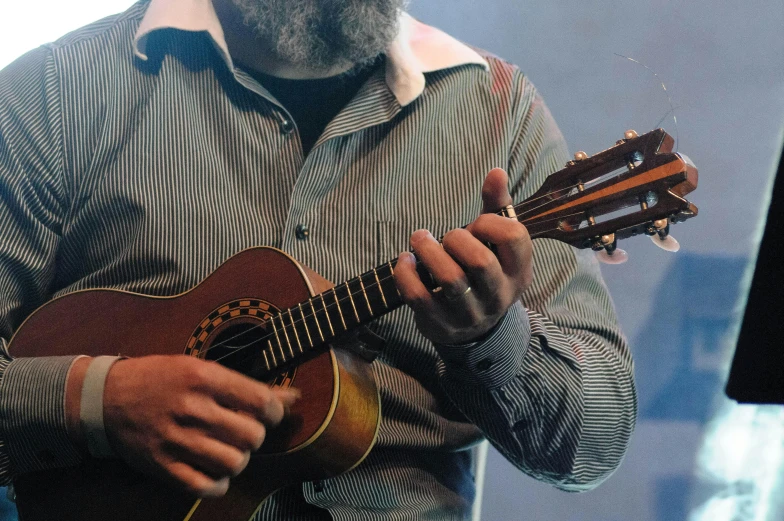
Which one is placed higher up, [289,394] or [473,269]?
[473,269]

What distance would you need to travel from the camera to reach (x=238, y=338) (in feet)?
3.66

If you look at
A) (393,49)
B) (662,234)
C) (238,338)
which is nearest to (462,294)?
(662,234)

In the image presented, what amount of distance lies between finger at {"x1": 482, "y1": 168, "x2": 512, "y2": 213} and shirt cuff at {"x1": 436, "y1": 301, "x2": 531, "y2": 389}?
0.17m

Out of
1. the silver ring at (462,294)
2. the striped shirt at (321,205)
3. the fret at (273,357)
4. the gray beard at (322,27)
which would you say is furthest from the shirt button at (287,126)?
the silver ring at (462,294)

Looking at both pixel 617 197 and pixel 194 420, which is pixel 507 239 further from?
pixel 194 420

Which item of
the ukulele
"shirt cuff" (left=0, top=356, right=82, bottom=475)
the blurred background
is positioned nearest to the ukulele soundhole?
the ukulele

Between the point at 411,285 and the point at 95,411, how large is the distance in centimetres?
55

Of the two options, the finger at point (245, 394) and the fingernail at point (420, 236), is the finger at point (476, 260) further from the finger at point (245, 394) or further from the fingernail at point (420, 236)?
the finger at point (245, 394)

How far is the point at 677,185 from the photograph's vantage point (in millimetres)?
866

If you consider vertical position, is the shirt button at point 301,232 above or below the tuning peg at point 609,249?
below

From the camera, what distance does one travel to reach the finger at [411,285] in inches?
37.9

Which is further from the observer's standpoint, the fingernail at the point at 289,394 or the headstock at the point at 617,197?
the fingernail at the point at 289,394

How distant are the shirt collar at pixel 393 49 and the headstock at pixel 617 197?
1.69 feet

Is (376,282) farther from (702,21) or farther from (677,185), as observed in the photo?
(702,21)
